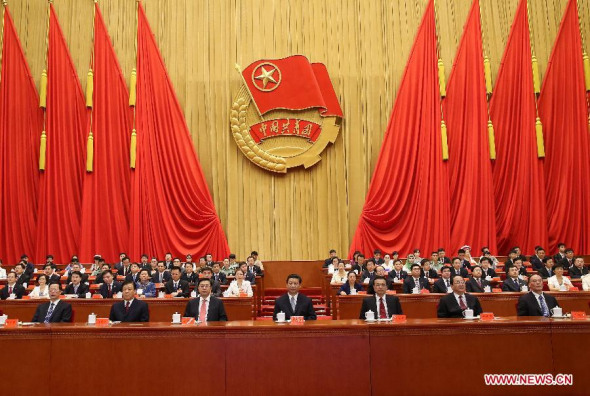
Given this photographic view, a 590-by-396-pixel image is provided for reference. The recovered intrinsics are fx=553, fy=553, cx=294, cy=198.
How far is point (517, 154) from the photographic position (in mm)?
10422

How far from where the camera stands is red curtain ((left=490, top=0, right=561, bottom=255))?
10.1 metres

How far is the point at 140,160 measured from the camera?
1060 centimetres

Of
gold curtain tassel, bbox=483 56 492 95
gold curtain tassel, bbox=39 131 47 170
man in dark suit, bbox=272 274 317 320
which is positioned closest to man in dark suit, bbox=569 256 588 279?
gold curtain tassel, bbox=483 56 492 95

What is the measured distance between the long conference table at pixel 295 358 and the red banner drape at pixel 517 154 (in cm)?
700

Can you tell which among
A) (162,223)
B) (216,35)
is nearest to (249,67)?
(216,35)

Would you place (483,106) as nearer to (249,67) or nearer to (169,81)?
(249,67)

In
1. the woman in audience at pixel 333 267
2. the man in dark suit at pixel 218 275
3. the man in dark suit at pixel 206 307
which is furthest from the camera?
the woman in audience at pixel 333 267

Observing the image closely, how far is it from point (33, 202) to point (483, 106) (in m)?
8.81

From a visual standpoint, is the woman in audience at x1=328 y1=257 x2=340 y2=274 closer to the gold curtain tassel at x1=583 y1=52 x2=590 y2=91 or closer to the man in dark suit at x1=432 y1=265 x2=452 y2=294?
the man in dark suit at x1=432 y1=265 x2=452 y2=294

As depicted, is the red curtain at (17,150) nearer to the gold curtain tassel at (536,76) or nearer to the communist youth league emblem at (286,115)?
the communist youth league emblem at (286,115)

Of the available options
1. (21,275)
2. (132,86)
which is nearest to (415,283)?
(21,275)

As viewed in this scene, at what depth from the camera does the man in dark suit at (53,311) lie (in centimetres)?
519

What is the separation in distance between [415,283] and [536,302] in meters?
2.21

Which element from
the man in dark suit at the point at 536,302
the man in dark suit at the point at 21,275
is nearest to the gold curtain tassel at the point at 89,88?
the man in dark suit at the point at 21,275
